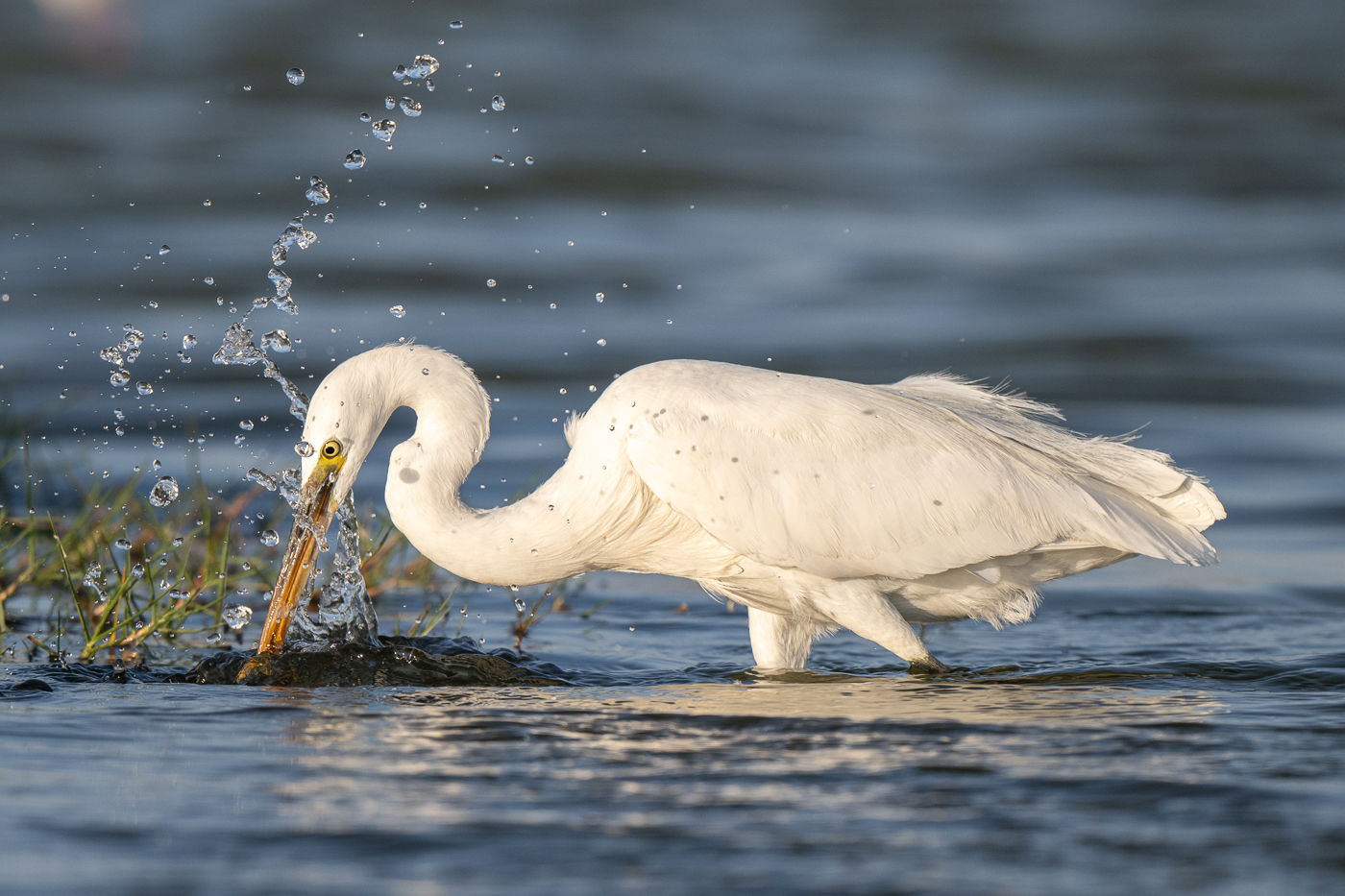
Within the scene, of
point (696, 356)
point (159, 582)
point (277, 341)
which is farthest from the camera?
point (696, 356)

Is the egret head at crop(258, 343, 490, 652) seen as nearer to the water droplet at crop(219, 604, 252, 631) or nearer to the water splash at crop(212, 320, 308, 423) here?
the water droplet at crop(219, 604, 252, 631)

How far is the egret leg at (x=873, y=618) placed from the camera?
585 centimetres

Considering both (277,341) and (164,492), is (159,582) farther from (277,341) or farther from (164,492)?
(277,341)

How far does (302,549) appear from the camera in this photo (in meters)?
5.93

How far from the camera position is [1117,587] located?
857 cm

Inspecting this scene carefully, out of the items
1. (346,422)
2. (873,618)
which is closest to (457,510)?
(346,422)

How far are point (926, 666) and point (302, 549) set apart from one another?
7.61ft

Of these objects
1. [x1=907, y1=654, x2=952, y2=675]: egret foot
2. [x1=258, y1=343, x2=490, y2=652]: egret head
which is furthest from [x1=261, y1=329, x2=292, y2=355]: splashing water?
[x1=907, y1=654, x2=952, y2=675]: egret foot

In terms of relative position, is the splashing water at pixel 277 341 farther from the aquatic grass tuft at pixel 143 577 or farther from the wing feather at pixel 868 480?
the wing feather at pixel 868 480

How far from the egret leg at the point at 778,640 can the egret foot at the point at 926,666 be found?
17.3 inches

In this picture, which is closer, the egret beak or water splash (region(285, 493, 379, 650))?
the egret beak

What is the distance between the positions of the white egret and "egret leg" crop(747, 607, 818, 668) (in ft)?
0.38

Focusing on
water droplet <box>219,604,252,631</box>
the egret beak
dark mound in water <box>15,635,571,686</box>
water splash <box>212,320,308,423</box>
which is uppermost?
water splash <box>212,320,308,423</box>

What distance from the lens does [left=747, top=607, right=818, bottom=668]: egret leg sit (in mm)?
6215
